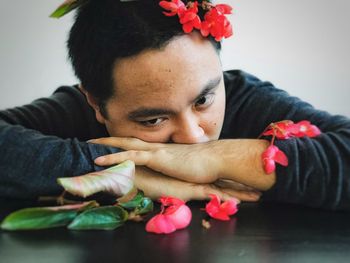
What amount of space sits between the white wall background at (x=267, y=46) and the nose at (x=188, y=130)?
775mm

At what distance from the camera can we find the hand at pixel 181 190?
37.0 inches

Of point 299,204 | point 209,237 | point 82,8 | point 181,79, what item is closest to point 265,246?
point 209,237

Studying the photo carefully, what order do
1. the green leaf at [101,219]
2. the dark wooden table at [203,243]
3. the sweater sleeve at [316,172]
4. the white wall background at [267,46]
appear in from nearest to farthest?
the dark wooden table at [203,243] < the green leaf at [101,219] < the sweater sleeve at [316,172] < the white wall background at [267,46]

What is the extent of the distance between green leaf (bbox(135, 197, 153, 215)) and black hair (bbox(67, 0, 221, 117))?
0.86 ft

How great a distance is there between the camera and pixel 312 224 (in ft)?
2.71

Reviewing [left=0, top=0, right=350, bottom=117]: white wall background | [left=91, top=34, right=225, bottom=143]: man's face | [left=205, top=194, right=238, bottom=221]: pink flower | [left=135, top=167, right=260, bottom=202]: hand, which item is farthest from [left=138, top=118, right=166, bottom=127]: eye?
[left=0, top=0, right=350, bottom=117]: white wall background

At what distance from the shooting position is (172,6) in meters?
0.95

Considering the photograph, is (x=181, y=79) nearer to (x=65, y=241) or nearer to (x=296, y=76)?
(x=65, y=241)

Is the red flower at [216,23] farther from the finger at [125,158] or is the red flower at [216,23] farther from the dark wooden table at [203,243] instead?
the dark wooden table at [203,243]

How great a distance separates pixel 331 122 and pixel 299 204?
0.25 m

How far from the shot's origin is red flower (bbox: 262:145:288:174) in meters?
0.89

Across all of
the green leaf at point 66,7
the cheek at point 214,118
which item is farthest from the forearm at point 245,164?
the green leaf at point 66,7

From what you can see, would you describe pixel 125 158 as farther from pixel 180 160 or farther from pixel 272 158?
pixel 272 158

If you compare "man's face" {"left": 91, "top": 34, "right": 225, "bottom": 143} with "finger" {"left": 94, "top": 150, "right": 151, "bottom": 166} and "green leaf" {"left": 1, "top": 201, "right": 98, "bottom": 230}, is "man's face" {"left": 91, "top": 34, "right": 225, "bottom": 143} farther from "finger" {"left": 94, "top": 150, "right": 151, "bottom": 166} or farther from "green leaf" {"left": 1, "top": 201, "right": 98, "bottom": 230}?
"green leaf" {"left": 1, "top": 201, "right": 98, "bottom": 230}
